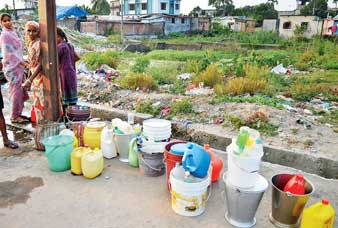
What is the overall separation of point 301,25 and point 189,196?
972 inches

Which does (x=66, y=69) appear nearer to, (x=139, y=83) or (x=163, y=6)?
(x=139, y=83)

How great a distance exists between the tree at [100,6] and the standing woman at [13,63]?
43.5 metres

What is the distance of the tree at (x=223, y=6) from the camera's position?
46906mm

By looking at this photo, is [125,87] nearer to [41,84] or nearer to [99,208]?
[41,84]

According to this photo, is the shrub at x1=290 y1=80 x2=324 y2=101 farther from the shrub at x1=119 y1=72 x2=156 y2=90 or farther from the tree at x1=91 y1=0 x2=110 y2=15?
the tree at x1=91 y1=0 x2=110 y2=15

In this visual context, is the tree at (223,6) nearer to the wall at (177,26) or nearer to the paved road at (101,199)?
the wall at (177,26)

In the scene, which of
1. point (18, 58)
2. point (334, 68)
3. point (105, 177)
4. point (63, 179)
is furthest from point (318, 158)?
point (334, 68)

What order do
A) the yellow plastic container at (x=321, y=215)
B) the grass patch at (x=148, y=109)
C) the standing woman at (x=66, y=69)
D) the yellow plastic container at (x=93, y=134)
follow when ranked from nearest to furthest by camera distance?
the yellow plastic container at (x=321, y=215) → the yellow plastic container at (x=93, y=134) → the standing woman at (x=66, y=69) → the grass patch at (x=148, y=109)

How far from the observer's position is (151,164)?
346 cm

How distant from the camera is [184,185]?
269 cm

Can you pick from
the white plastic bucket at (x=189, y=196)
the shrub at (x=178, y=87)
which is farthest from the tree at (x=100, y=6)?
the white plastic bucket at (x=189, y=196)

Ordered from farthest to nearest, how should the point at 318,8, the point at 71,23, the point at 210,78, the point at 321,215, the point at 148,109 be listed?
the point at 318,8 → the point at 71,23 → the point at 210,78 → the point at 148,109 → the point at 321,215

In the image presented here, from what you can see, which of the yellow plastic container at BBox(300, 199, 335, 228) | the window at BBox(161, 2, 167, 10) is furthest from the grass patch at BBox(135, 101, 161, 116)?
the window at BBox(161, 2, 167, 10)

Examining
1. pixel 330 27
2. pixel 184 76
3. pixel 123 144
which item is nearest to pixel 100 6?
pixel 330 27
